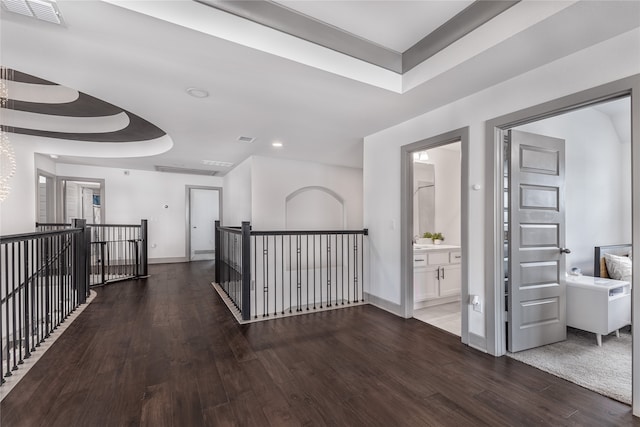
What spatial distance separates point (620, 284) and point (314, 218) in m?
4.86

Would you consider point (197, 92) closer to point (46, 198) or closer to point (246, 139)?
point (246, 139)

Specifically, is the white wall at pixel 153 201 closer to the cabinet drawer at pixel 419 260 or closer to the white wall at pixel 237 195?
the white wall at pixel 237 195

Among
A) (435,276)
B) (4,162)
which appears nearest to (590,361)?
(435,276)

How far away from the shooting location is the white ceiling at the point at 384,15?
218cm

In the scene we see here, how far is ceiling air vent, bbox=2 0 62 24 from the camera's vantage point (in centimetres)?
167

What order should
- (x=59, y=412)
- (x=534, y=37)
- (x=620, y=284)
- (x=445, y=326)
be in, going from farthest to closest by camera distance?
(x=445, y=326) → (x=620, y=284) → (x=534, y=37) → (x=59, y=412)

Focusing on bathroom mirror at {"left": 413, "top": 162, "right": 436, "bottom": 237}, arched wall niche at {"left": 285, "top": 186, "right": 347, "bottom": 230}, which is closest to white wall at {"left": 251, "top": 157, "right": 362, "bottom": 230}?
arched wall niche at {"left": 285, "top": 186, "right": 347, "bottom": 230}

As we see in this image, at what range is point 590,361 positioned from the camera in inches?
100

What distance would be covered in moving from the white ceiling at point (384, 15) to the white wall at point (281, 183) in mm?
3578

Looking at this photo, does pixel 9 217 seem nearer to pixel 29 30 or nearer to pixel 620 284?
pixel 29 30

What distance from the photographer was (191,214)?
8.32m

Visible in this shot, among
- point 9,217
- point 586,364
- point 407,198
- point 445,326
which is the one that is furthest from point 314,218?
point 9,217

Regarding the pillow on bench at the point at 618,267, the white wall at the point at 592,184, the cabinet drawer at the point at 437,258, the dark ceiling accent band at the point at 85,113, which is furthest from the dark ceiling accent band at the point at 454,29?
the dark ceiling accent band at the point at 85,113

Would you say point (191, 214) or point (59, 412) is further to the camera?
point (191, 214)
